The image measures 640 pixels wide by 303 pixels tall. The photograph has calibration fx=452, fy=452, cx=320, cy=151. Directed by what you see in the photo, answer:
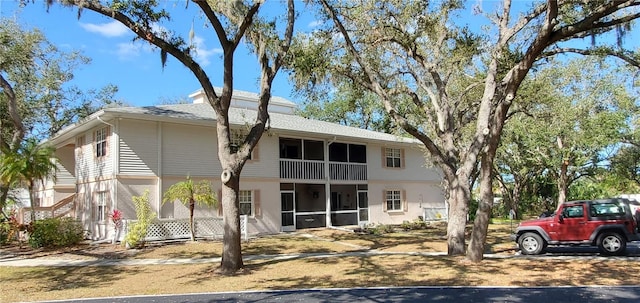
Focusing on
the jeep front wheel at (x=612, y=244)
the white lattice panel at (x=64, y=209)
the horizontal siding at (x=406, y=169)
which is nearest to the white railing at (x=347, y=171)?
the horizontal siding at (x=406, y=169)

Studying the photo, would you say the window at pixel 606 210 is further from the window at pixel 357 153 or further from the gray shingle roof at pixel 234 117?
the window at pixel 357 153

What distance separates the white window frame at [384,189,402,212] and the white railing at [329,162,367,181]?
2259mm

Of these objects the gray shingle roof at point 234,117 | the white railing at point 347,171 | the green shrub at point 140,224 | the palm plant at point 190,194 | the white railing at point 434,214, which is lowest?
the white railing at point 434,214

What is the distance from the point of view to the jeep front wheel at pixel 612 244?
13.3 metres

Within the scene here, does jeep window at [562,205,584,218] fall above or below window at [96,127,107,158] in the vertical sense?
below

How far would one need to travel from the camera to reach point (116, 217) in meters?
16.8

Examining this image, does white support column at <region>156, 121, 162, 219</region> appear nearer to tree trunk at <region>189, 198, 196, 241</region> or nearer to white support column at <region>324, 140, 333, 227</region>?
tree trunk at <region>189, 198, 196, 241</region>

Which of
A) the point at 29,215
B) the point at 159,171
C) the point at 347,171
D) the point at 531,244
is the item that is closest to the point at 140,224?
the point at 159,171

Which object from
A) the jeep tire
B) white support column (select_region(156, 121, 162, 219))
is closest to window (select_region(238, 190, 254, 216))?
white support column (select_region(156, 121, 162, 219))

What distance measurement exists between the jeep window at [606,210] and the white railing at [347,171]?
1316cm

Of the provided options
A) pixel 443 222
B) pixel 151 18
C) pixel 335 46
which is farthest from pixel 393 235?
pixel 151 18

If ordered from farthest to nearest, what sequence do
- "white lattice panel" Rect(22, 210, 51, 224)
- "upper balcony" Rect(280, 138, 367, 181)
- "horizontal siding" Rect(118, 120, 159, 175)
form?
"upper balcony" Rect(280, 138, 367, 181)
"white lattice panel" Rect(22, 210, 51, 224)
"horizontal siding" Rect(118, 120, 159, 175)

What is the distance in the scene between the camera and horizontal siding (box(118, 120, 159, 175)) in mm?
17719

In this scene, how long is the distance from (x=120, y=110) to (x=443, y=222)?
20.2 metres
